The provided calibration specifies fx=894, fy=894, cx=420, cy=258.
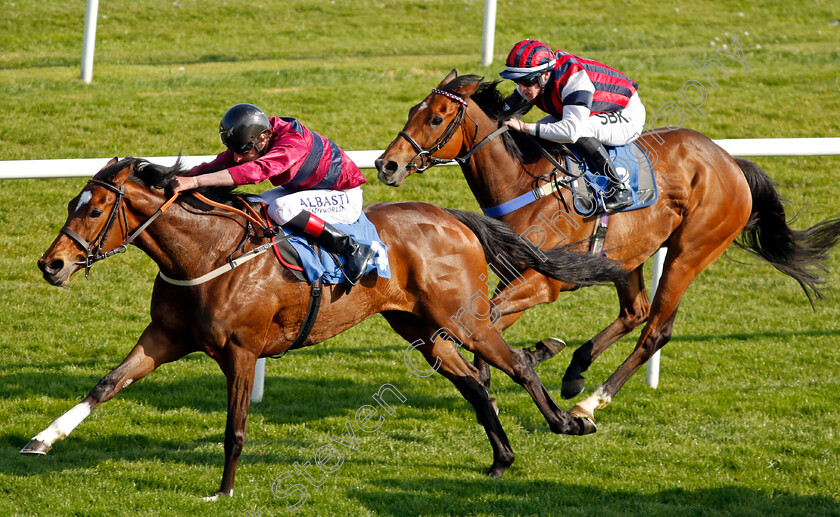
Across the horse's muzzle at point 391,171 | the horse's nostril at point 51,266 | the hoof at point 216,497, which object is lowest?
the hoof at point 216,497

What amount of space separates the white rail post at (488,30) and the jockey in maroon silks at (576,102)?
246 inches

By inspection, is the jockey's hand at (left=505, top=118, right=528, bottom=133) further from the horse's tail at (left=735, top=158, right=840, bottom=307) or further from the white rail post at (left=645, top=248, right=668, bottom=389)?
the horse's tail at (left=735, top=158, right=840, bottom=307)

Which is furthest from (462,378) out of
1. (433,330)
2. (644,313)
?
(644,313)

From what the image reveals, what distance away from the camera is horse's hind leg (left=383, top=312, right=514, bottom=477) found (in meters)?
5.08

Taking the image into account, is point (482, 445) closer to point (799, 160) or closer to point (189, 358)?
point (189, 358)

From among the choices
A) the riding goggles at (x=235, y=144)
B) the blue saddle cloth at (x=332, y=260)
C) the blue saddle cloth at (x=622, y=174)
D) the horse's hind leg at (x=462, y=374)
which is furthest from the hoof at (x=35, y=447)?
the blue saddle cloth at (x=622, y=174)

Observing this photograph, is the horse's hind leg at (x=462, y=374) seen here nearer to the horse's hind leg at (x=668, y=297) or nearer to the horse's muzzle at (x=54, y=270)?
the horse's hind leg at (x=668, y=297)

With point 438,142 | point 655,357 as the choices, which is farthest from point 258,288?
point 655,357

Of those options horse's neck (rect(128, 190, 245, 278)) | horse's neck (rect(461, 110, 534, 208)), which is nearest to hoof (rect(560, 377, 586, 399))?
horse's neck (rect(461, 110, 534, 208))

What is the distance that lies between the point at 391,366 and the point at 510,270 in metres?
2.08

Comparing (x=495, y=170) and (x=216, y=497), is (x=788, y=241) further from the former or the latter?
(x=216, y=497)

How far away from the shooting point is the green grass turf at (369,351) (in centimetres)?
485

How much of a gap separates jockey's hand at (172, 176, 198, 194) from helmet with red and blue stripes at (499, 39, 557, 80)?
85.8 inches

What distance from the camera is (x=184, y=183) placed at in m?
4.39
